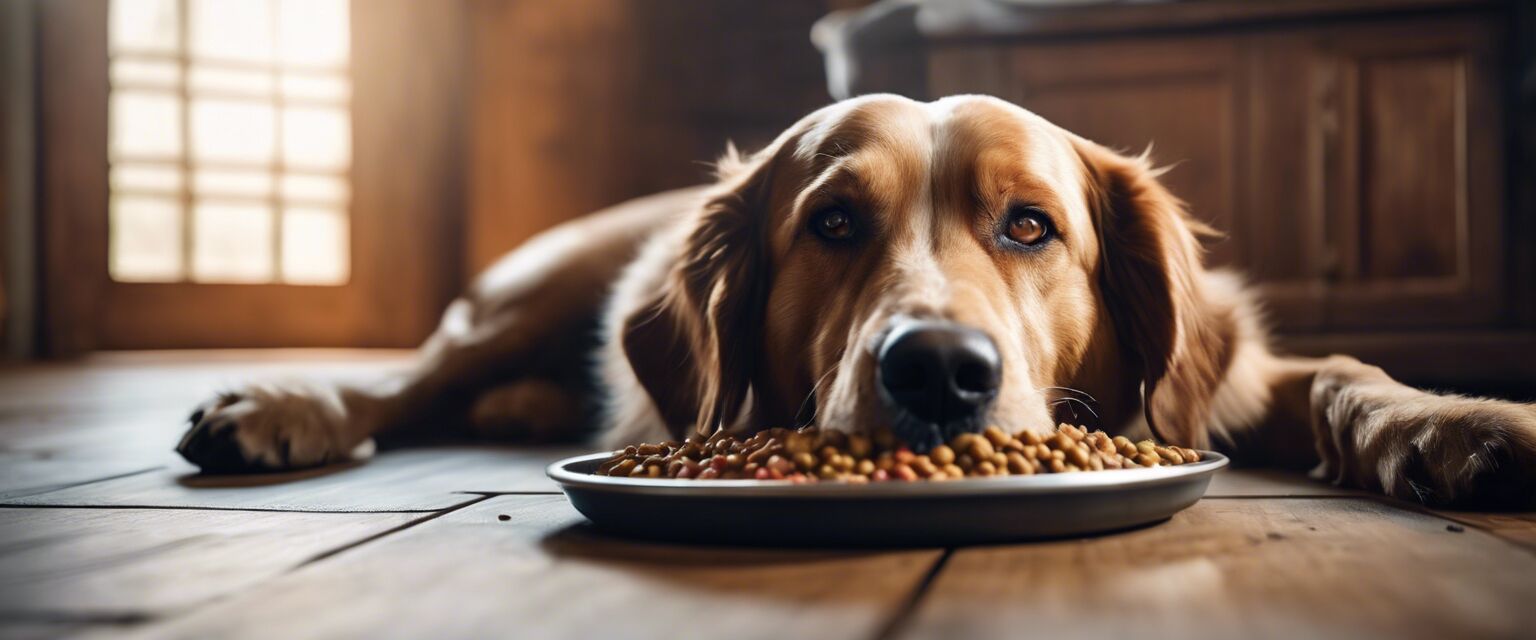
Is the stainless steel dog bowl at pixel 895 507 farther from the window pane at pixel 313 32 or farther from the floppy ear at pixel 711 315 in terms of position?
the window pane at pixel 313 32

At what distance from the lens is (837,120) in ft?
6.38

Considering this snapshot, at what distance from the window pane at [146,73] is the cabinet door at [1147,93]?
5.03 m

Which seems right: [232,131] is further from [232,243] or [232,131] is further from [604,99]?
[604,99]

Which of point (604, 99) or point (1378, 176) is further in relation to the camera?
point (604, 99)

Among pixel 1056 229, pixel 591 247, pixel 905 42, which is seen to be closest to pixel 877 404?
pixel 1056 229

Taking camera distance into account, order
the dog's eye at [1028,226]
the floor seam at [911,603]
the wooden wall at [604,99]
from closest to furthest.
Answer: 1. the floor seam at [911,603]
2. the dog's eye at [1028,226]
3. the wooden wall at [604,99]

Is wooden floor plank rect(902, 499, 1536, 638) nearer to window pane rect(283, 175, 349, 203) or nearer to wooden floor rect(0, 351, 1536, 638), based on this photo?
wooden floor rect(0, 351, 1536, 638)

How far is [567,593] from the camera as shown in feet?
3.56

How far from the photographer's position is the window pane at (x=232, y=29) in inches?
280

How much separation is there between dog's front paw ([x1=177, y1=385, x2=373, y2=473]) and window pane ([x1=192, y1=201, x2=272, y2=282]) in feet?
17.4

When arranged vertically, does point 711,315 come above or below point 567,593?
above

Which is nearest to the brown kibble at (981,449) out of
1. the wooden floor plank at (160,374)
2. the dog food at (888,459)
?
the dog food at (888,459)

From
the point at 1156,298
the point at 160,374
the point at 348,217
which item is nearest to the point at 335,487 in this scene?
the point at 1156,298

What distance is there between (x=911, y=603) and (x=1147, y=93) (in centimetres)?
352
